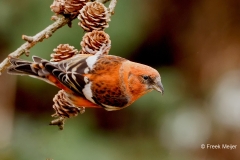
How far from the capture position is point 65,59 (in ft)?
2.11

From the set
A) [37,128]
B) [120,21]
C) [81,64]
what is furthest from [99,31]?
[37,128]

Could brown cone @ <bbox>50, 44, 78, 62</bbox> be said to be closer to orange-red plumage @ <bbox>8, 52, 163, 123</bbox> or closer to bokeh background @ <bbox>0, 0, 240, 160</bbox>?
orange-red plumage @ <bbox>8, 52, 163, 123</bbox>

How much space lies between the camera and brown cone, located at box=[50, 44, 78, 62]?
65cm

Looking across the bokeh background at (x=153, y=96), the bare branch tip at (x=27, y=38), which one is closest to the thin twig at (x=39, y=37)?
the bare branch tip at (x=27, y=38)

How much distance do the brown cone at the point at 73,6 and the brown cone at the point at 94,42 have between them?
50 millimetres

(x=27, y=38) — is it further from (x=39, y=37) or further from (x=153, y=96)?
(x=153, y=96)

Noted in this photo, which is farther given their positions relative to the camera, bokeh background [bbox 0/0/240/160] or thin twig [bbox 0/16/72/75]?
bokeh background [bbox 0/0/240/160]

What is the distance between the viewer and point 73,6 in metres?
0.64

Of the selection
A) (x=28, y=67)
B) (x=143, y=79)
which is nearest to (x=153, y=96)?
(x=143, y=79)

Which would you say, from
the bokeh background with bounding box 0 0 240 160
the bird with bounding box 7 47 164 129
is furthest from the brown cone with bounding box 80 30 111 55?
the bokeh background with bounding box 0 0 240 160

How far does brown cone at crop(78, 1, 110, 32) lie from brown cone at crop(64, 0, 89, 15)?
2 cm

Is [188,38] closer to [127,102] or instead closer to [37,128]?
[127,102]

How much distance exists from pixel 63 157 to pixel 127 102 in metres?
0.21

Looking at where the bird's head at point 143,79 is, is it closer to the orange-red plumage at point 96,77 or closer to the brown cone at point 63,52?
the orange-red plumage at point 96,77
